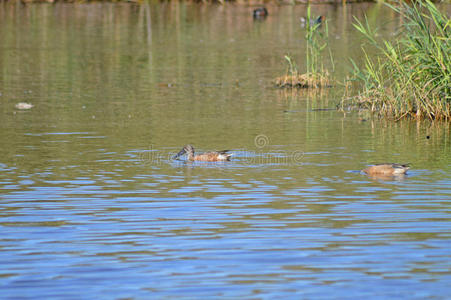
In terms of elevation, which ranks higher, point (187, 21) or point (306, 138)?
point (187, 21)

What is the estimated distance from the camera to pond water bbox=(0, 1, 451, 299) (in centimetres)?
744

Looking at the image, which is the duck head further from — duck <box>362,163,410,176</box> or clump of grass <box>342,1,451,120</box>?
clump of grass <box>342,1,451,120</box>

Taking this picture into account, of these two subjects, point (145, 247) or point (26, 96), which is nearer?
point (145, 247)

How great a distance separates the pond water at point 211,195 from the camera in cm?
744

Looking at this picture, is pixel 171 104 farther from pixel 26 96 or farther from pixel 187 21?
pixel 187 21

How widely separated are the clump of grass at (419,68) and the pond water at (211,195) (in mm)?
450

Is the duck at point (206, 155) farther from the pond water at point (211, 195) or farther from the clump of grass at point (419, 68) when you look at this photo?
the clump of grass at point (419, 68)

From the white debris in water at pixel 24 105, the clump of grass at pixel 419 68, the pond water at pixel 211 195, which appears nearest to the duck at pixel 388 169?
the pond water at pixel 211 195

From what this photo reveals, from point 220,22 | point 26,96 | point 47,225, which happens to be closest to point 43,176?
point 47,225

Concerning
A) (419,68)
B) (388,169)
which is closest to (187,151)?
(388,169)

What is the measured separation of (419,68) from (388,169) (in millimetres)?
5481

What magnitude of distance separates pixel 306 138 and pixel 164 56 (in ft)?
64.1

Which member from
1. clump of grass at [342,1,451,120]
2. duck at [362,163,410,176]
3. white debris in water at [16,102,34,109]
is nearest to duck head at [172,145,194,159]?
duck at [362,163,410,176]

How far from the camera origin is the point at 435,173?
12.5 metres
